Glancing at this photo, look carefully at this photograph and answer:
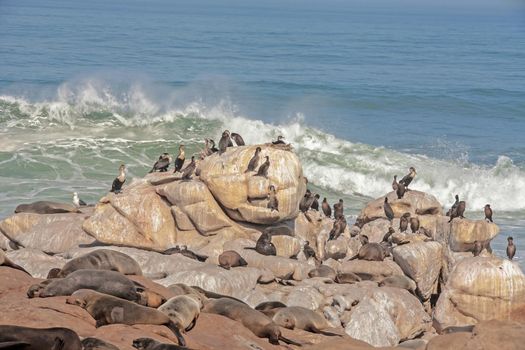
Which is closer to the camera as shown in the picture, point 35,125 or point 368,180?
point 368,180

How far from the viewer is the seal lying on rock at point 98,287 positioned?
1170cm

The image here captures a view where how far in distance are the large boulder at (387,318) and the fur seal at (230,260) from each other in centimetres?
246

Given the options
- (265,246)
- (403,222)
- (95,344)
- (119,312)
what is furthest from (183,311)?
(403,222)

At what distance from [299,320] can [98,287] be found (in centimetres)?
319

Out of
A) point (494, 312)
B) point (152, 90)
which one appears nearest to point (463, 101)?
point (152, 90)

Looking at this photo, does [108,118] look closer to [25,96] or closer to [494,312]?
[25,96]

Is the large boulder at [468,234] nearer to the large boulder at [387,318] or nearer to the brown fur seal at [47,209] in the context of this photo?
the large boulder at [387,318]

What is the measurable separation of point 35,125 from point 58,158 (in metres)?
7.03

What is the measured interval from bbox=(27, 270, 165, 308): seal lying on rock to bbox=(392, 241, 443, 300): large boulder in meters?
8.27

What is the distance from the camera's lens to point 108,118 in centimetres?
4562

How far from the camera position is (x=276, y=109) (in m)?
52.2

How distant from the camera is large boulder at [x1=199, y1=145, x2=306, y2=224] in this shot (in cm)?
2050

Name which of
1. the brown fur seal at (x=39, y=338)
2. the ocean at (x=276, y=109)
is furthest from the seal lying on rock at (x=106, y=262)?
the ocean at (x=276, y=109)

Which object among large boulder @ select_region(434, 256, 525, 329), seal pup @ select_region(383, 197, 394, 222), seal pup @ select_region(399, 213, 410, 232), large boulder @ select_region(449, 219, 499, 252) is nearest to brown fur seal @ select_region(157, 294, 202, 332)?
large boulder @ select_region(434, 256, 525, 329)
